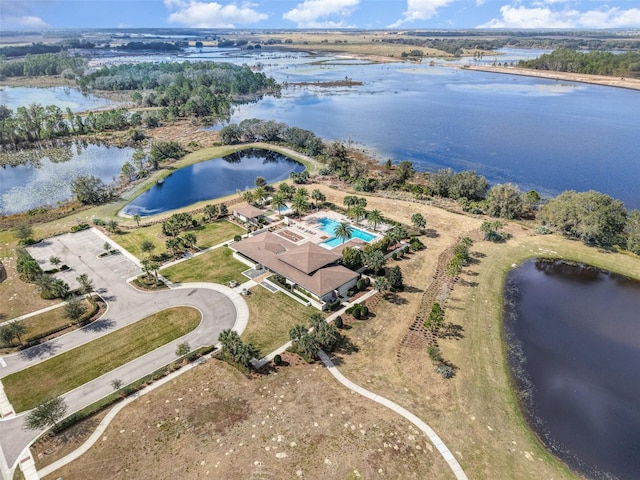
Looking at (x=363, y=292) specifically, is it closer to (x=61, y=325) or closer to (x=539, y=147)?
(x=61, y=325)

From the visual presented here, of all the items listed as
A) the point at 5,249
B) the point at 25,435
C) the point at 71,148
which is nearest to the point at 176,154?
the point at 71,148

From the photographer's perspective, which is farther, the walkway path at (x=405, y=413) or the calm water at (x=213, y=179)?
the calm water at (x=213, y=179)

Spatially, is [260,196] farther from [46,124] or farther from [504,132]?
[504,132]

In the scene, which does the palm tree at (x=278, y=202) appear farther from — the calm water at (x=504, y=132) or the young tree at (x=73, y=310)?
the calm water at (x=504, y=132)

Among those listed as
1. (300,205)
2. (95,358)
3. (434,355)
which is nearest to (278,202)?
(300,205)

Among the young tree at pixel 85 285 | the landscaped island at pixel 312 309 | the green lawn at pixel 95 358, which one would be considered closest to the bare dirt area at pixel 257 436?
the landscaped island at pixel 312 309

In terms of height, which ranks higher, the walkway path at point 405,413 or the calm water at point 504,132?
the calm water at point 504,132

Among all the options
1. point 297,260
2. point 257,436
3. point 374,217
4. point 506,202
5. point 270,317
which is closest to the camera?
point 257,436
